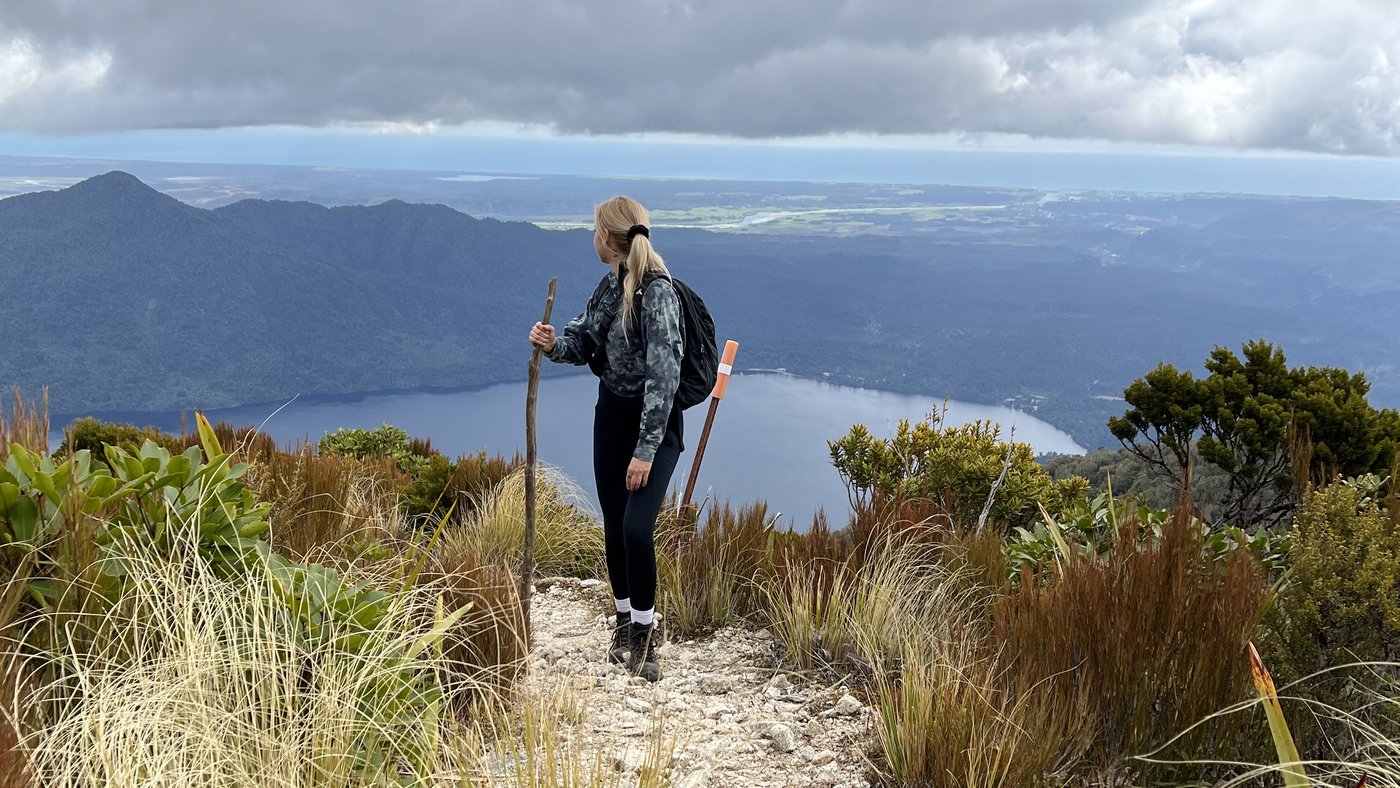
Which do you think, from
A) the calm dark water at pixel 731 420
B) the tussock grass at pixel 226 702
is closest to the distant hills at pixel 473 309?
the calm dark water at pixel 731 420

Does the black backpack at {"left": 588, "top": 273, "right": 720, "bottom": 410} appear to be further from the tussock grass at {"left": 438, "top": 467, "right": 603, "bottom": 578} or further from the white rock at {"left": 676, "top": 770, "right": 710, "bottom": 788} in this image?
the tussock grass at {"left": 438, "top": 467, "right": 603, "bottom": 578}

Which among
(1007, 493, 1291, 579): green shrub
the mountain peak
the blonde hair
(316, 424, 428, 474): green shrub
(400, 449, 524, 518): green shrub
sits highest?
the mountain peak

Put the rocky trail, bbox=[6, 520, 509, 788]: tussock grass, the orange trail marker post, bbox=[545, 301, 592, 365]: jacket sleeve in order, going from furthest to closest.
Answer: the orange trail marker post → bbox=[545, 301, 592, 365]: jacket sleeve → the rocky trail → bbox=[6, 520, 509, 788]: tussock grass

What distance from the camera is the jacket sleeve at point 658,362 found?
A: 3.25 metres

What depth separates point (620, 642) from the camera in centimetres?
368

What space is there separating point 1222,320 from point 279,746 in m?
173

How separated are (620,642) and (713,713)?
0.61 meters

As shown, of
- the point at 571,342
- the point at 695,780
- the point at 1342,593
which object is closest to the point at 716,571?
the point at 571,342

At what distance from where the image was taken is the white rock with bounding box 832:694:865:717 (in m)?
3.12

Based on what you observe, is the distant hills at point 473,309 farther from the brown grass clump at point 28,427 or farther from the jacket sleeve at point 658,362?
the brown grass clump at point 28,427

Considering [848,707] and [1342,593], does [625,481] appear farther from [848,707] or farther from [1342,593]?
[1342,593]

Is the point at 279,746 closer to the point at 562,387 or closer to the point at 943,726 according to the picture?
the point at 943,726

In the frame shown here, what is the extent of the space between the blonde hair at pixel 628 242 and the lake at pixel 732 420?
64220 millimetres

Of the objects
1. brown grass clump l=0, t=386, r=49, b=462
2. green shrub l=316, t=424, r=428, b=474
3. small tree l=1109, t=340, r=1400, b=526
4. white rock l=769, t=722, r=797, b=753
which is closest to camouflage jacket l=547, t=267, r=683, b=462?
white rock l=769, t=722, r=797, b=753
